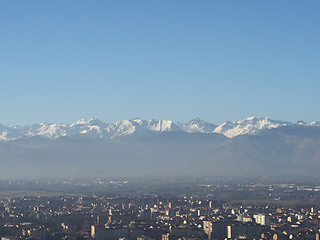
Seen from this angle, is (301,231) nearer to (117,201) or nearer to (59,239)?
(59,239)

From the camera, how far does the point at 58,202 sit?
156375mm

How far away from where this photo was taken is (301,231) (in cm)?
9406

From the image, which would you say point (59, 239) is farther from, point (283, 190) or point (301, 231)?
point (283, 190)

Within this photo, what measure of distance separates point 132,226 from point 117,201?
53.8 m

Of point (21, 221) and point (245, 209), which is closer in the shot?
point (21, 221)

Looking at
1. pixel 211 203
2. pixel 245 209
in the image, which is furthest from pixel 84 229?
pixel 211 203

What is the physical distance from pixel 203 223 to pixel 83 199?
6281 cm

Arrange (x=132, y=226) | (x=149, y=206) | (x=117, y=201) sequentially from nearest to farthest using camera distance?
(x=132, y=226) < (x=149, y=206) < (x=117, y=201)

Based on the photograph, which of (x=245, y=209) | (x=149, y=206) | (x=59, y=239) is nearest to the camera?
(x=59, y=239)

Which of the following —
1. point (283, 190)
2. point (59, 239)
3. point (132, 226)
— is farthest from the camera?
point (283, 190)

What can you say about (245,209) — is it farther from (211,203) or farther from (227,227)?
(227,227)

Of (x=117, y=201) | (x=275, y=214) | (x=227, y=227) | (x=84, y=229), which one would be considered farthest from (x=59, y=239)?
(x=117, y=201)

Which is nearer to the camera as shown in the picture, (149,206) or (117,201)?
(149,206)

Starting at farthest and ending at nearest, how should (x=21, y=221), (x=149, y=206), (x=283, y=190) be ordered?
1. (x=283, y=190)
2. (x=149, y=206)
3. (x=21, y=221)
